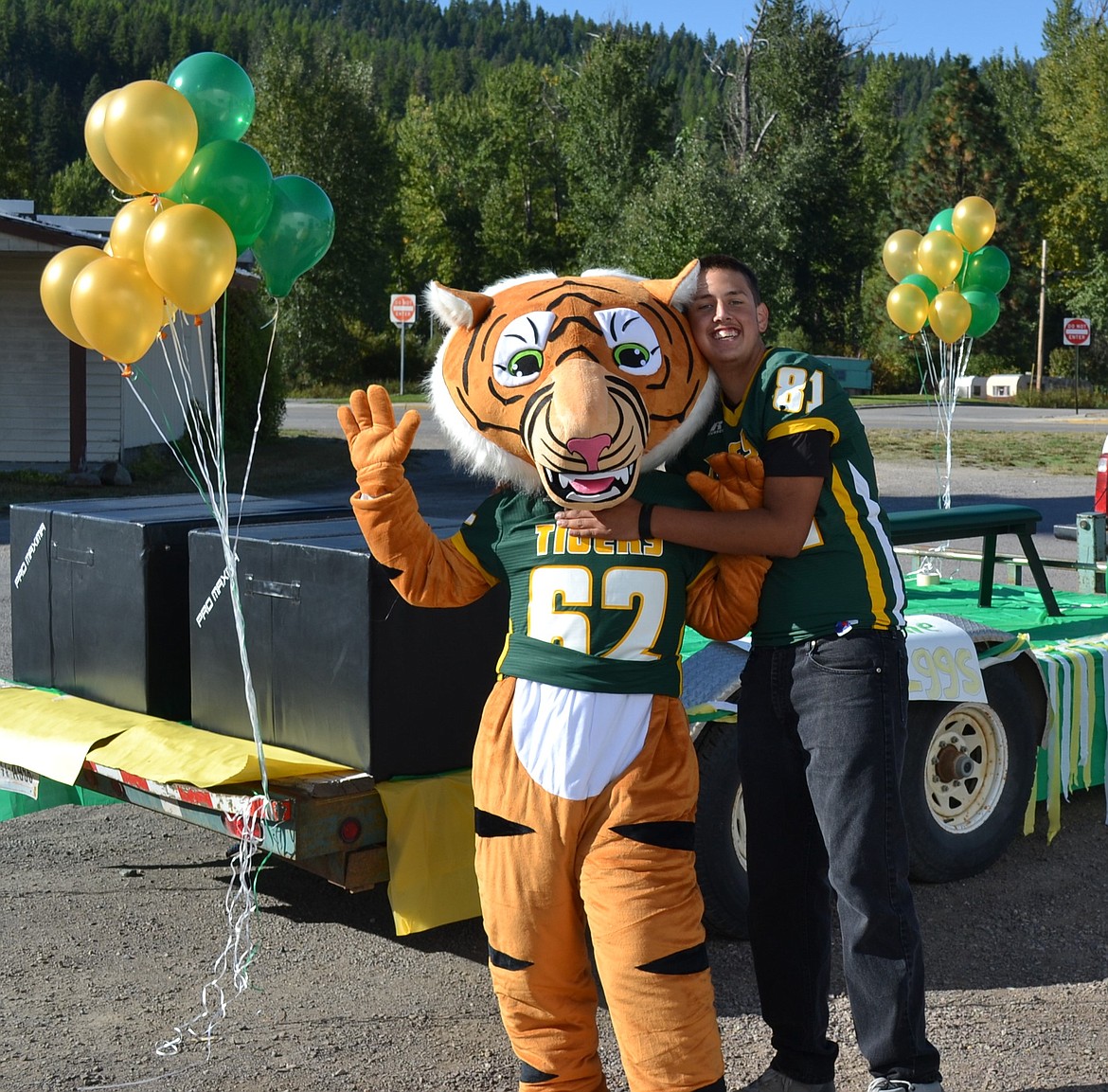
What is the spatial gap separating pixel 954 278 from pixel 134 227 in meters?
7.09

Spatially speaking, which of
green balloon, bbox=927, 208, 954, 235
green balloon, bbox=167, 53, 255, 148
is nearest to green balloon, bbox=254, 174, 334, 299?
green balloon, bbox=167, 53, 255, 148

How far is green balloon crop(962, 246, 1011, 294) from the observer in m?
9.55

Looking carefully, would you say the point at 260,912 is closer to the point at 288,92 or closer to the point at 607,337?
the point at 607,337

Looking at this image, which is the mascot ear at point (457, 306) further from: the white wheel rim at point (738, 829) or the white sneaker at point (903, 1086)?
the white sneaker at point (903, 1086)

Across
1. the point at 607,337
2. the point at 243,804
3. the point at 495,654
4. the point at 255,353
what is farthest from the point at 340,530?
the point at 255,353

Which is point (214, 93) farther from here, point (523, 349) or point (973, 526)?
point (973, 526)

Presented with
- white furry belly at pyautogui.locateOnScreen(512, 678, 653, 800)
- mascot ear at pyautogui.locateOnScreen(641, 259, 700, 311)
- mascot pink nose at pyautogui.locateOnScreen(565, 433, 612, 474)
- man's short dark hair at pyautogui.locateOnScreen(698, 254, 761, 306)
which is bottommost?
white furry belly at pyautogui.locateOnScreen(512, 678, 653, 800)

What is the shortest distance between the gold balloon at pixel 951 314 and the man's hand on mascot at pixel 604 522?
6.91 m

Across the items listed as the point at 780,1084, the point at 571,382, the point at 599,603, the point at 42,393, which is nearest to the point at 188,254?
the point at 571,382

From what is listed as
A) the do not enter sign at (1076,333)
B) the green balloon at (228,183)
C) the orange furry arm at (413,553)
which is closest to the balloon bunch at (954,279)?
the green balloon at (228,183)

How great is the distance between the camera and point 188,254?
3580 millimetres

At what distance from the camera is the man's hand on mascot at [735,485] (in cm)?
300

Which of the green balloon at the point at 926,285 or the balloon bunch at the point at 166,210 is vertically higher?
the green balloon at the point at 926,285

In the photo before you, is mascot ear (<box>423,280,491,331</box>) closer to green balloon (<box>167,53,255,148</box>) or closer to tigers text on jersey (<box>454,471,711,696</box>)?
tigers text on jersey (<box>454,471,711,696</box>)
